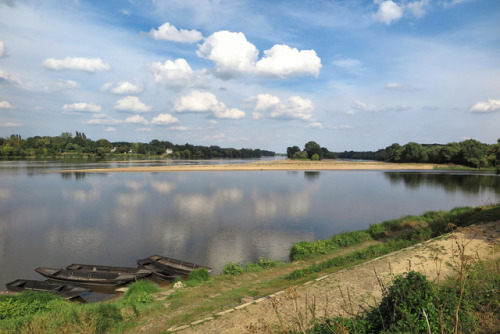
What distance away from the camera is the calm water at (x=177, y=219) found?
68.4 ft

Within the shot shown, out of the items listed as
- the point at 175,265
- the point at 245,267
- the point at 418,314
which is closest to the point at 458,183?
the point at 245,267

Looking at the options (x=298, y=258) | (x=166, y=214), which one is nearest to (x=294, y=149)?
(x=166, y=214)

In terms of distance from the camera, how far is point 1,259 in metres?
19.8

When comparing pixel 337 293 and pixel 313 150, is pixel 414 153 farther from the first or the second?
pixel 337 293

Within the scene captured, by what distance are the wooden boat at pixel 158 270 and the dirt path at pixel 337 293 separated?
283 inches

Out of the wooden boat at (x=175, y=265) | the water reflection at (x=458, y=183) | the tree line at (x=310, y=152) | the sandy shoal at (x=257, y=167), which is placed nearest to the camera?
the wooden boat at (x=175, y=265)

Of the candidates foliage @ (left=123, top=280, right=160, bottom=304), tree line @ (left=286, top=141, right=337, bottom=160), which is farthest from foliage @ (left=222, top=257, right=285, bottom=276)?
tree line @ (left=286, top=141, right=337, bottom=160)

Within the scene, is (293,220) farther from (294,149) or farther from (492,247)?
(294,149)

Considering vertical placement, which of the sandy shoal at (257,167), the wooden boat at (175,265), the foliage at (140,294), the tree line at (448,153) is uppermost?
the tree line at (448,153)

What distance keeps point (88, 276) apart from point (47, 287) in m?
1.94

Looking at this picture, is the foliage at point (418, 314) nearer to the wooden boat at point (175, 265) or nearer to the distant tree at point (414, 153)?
the wooden boat at point (175, 265)

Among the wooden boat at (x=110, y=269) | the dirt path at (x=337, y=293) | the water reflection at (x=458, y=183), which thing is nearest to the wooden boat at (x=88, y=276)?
the wooden boat at (x=110, y=269)

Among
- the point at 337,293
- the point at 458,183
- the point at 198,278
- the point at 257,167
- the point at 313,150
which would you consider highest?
the point at 313,150

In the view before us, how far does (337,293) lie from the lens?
10.2 meters
